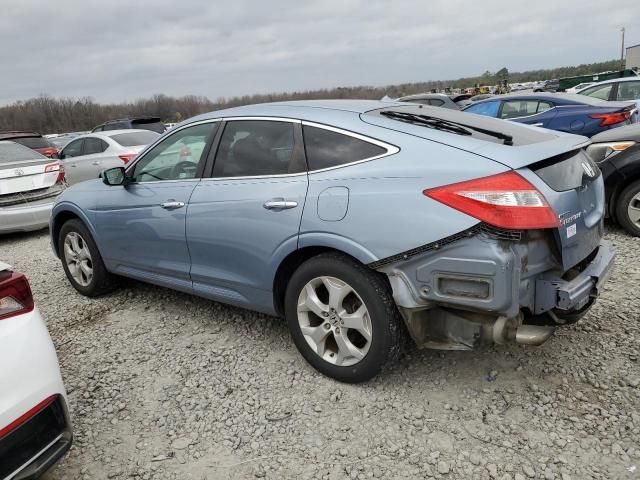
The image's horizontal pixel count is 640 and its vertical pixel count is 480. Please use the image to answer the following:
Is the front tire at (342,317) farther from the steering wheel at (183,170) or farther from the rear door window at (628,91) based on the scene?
the rear door window at (628,91)

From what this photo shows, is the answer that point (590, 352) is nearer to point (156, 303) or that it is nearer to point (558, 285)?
point (558, 285)

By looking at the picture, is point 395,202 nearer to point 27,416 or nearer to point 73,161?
point 27,416

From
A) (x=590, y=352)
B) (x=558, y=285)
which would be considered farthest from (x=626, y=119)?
(x=558, y=285)

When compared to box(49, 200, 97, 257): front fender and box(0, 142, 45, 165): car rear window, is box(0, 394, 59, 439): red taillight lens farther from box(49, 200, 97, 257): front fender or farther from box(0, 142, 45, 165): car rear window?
box(0, 142, 45, 165): car rear window

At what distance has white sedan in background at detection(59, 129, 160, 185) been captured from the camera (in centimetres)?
1011

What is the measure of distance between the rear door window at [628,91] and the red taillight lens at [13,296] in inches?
445

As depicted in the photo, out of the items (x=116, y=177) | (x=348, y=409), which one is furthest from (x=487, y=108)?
(x=348, y=409)

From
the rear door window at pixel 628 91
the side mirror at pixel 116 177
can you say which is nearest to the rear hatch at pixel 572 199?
the side mirror at pixel 116 177

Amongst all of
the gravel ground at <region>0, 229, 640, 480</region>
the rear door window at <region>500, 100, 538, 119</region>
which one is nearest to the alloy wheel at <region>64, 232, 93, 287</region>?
the gravel ground at <region>0, 229, 640, 480</region>

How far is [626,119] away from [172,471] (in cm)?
788

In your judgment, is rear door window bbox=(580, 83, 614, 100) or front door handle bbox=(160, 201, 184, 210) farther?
rear door window bbox=(580, 83, 614, 100)

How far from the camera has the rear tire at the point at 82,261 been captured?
436cm

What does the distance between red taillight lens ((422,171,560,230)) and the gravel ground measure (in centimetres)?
101

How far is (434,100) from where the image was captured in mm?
13680
